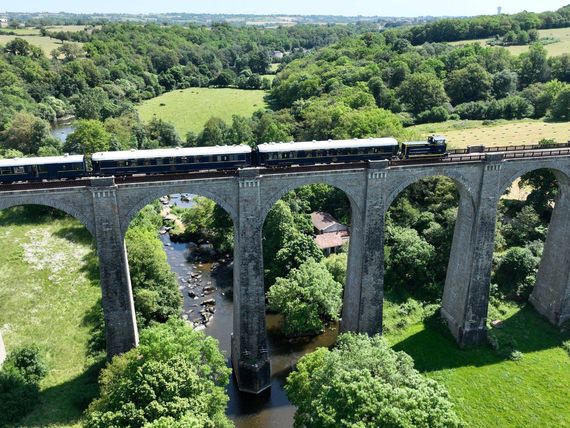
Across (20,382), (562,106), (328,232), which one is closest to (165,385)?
(20,382)

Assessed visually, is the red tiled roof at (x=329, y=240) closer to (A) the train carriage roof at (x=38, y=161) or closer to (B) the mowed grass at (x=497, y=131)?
(B) the mowed grass at (x=497, y=131)

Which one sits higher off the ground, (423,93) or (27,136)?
(423,93)

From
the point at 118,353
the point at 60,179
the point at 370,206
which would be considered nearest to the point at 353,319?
the point at 370,206

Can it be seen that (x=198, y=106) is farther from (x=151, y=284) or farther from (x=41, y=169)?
(x=41, y=169)

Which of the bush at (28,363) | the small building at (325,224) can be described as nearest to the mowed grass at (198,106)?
the small building at (325,224)

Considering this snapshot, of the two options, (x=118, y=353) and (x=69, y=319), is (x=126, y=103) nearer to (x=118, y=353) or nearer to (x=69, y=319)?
(x=69, y=319)

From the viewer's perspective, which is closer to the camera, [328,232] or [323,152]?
[323,152]

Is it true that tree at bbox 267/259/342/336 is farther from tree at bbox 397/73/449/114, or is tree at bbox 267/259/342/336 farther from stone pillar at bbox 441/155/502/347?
tree at bbox 397/73/449/114
